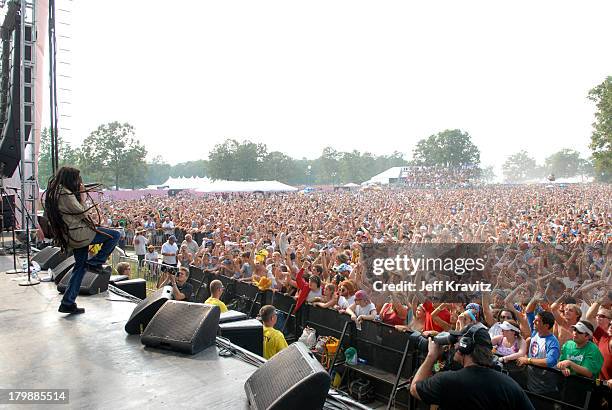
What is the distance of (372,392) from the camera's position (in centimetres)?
520

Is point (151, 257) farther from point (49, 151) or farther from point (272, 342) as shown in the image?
point (49, 151)

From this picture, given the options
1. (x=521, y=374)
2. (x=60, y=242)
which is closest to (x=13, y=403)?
(x=60, y=242)

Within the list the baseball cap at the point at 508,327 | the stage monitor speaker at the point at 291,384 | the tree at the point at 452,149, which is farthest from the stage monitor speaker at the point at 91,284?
the tree at the point at 452,149

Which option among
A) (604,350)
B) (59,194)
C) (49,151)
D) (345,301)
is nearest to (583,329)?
(604,350)

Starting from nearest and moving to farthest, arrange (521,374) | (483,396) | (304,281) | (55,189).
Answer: (483,396), (55,189), (521,374), (304,281)

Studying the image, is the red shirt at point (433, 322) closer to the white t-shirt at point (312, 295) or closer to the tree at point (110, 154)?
the white t-shirt at point (312, 295)

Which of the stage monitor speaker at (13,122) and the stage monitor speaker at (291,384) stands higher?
the stage monitor speaker at (13,122)

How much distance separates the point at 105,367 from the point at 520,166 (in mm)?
180603

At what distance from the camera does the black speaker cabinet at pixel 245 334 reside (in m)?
3.84

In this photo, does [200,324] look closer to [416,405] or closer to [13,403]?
[13,403]

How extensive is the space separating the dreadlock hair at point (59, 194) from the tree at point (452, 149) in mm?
102077

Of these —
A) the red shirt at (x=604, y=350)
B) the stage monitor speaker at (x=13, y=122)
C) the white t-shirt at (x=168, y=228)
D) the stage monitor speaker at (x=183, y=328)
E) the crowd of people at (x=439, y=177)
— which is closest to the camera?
the stage monitor speaker at (x=183, y=328)

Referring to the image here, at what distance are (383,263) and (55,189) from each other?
19.5 feet

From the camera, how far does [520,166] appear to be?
165250 mm
